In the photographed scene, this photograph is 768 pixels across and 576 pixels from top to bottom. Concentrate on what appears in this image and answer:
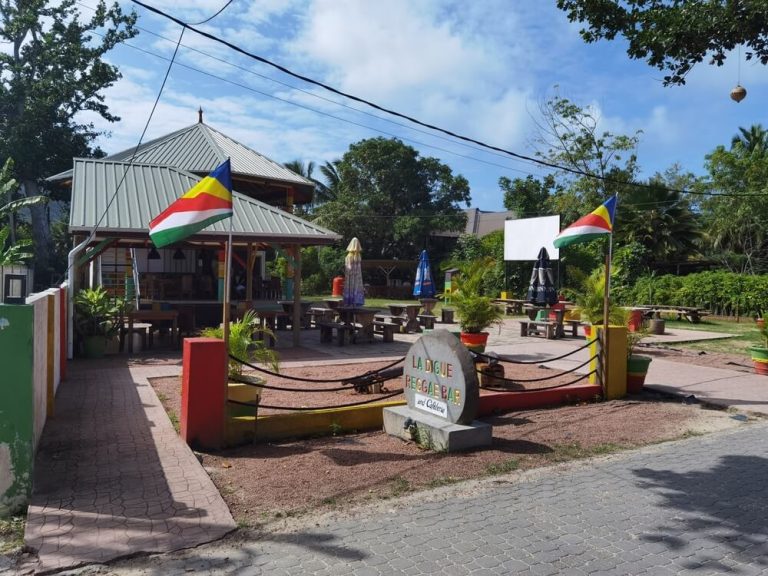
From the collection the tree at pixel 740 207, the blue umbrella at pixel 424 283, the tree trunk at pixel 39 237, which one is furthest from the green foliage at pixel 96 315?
Result: the tree trunk at pixel 39 237

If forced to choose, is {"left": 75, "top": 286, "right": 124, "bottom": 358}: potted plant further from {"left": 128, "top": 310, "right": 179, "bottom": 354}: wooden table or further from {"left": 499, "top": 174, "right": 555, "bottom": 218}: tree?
{"left": 499, "top": 174, "right": 555, "bottom": 218}: tree

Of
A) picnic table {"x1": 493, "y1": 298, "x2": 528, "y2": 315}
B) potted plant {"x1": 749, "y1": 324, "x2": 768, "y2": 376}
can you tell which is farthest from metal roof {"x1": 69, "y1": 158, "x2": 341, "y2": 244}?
picnic table {"x1": 493, "y1": 298, "x2": 528, "y2": 315}

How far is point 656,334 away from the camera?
60.4 ft

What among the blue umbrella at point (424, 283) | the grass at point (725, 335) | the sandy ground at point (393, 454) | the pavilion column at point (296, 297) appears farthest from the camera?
the blue umbrella at point (424, 283)

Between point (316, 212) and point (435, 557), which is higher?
point (316, 212)

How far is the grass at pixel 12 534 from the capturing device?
3971 mm

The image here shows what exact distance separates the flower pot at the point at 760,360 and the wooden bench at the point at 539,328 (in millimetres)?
5853

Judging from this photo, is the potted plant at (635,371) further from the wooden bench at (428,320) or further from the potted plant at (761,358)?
the wooden bench at (428,320)

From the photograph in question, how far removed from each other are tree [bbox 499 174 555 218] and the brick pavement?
99.3 ft

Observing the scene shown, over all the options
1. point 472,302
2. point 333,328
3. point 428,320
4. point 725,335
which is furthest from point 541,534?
point 725,335

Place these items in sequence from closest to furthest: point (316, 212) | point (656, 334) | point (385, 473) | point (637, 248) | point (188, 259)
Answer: point (385, 473) → point (656, 334) → point (188, 259) → point (637, 248) → point (316, 212)

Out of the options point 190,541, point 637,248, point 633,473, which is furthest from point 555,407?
point 637,248

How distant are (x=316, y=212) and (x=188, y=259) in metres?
21.0

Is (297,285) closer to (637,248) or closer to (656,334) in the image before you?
(656,334)
